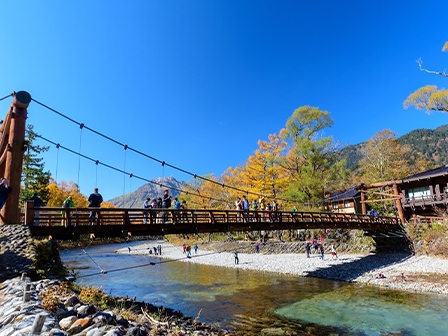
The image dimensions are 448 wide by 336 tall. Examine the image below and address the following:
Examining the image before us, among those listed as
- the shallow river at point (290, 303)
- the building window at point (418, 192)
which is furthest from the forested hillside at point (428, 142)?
the shallow river at point (290, 303)

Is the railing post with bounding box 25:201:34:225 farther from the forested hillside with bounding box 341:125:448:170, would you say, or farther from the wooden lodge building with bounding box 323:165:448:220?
the forested hillside with bounding box 341:125:448:170

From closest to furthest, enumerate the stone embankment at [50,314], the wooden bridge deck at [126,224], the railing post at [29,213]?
1. the stone embankment at [50,314]
2. the railing post at [29,213]
3. the wooden bridge deck at [126,224]

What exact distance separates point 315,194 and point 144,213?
25360mm

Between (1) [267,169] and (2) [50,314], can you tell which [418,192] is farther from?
(2) [50,314]

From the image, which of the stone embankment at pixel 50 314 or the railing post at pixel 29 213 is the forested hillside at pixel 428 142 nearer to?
the railing post at pixel 29 213

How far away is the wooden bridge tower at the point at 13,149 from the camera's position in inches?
428

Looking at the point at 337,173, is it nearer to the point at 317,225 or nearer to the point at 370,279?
the point at 317,225

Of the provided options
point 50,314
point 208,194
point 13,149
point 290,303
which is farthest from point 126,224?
point 208,194

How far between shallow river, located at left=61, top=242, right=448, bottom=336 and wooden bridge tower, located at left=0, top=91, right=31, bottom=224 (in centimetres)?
374

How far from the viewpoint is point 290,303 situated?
14.2 meters

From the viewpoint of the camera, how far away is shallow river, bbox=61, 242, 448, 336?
10836mm

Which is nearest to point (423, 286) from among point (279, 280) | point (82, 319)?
point (279, 280)

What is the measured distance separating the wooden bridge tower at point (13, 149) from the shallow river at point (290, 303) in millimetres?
3736

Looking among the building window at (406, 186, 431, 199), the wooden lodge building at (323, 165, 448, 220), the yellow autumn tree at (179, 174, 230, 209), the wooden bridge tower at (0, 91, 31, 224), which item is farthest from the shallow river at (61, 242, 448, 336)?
the yellow autumn tree at (179, 174, 230, 209)
